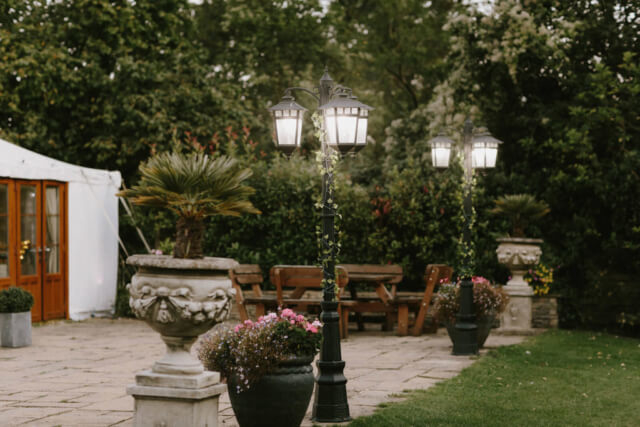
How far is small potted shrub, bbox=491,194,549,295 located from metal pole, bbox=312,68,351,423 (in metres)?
6.93

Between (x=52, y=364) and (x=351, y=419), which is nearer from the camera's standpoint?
(x=351, y=419)

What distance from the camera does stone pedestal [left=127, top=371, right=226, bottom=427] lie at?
5285 millimetres

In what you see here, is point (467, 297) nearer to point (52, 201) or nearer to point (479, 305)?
point (479, 305)

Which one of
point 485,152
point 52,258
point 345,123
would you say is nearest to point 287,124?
point 345,123

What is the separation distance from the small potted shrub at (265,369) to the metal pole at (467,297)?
4.74m

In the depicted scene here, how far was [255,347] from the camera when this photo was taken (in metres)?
5.95

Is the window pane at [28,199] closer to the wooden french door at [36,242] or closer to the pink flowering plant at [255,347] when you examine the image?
the wooden french door at [36,242]

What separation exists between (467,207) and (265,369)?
5558mm

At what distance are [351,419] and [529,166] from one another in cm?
1000

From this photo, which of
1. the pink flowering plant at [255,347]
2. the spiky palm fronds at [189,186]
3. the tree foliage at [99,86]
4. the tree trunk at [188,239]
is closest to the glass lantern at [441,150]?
the pink flowering plant at [255,347]

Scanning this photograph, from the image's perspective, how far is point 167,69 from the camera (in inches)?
734

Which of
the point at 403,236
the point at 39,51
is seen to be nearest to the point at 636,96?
the point at 403,236

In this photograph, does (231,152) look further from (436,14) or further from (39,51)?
(436,14)

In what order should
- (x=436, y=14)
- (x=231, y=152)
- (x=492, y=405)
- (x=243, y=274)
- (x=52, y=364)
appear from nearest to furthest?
1. (x=492, y=405)
2. (x=52, y=364)
3. (x=243, y=274)
4. (x=231, y=152)
5. (x=436, y=14)
